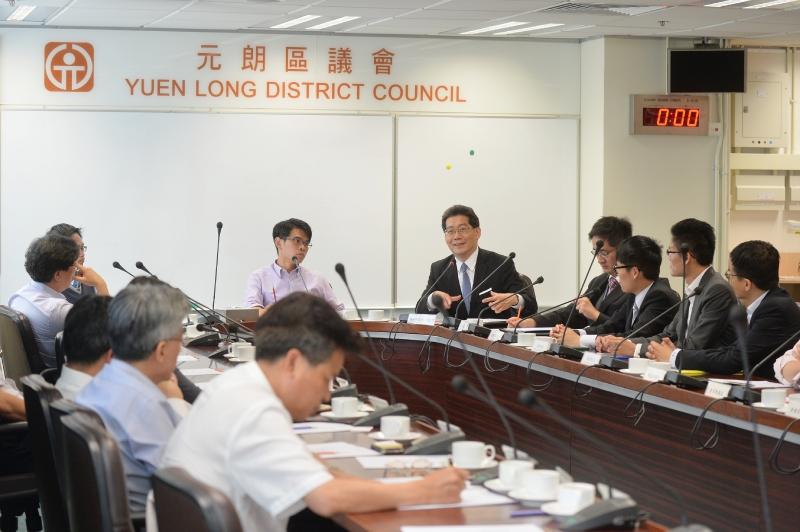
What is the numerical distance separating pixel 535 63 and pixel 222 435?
22.3 feet

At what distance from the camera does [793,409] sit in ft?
11.4

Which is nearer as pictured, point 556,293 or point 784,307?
point 784,307

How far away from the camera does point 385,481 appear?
8.88 ft

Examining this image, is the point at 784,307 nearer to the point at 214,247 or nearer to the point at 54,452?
the point at 54,452

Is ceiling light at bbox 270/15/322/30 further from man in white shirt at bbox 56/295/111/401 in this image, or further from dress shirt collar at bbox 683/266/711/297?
man in white shirt at bbox 56/295/111/401

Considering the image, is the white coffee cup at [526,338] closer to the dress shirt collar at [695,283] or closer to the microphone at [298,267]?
the dress shirt collar at [695,283]

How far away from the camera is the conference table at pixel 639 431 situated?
3576mm

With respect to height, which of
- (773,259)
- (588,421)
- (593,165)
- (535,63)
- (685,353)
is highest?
(535,63)

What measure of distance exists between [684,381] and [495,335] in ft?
5.61

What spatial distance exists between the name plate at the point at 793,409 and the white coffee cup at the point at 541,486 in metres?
1.23

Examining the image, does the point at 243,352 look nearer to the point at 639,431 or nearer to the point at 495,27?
the point at 639,431

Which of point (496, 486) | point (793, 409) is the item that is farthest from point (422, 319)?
point (496, 486)

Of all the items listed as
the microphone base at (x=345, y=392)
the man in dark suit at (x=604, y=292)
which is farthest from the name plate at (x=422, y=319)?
the microphone base at (x=345, y=392)

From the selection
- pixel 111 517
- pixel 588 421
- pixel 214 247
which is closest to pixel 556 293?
pixel 214 247
